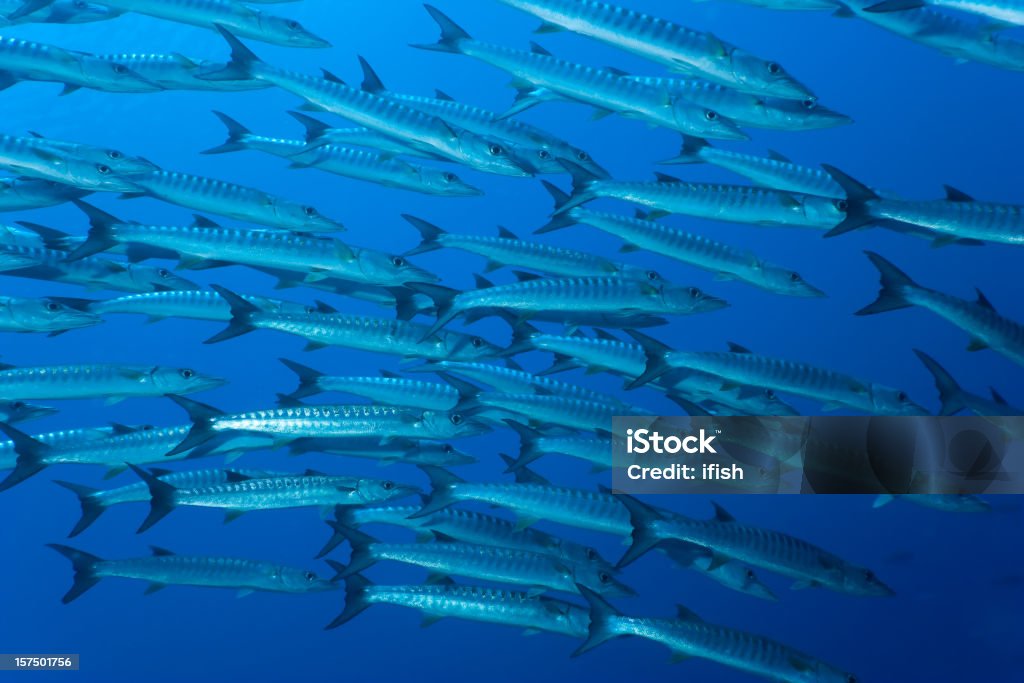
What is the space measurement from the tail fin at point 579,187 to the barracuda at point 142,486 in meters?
2.56

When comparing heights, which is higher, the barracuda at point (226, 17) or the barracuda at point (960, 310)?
the barracuda at point (226, 17)

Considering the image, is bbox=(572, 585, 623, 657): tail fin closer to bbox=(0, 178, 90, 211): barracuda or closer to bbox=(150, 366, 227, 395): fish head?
bbox=(150, 366, 227, 395): fish head

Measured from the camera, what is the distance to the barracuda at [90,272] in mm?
5223

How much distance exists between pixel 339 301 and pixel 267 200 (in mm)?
19921

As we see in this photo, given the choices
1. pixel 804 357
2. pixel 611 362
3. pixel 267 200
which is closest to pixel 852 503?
pixel 804 357

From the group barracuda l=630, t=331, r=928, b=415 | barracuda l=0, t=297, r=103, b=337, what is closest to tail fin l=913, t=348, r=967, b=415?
barracuda l=630, t=331, r=928, b=415

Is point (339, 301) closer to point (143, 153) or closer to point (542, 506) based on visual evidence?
point (143, 153)

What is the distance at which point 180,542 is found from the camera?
28.6 meters

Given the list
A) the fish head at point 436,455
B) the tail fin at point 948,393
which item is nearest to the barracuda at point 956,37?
the tail fin at point 948,393

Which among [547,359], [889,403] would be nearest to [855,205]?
[889,403]

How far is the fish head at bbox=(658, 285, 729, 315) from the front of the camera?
5.29m

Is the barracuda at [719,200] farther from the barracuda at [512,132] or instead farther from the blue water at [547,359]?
the blue water at [547,359]

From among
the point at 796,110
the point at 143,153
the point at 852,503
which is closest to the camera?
the point at 796,110

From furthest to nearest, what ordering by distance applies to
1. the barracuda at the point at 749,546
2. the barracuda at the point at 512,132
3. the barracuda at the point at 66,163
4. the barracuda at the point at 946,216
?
the barracuda at the point at 512,132
the barracuda at the point at 749,546
the barracuda at the point at 66,163
the barracuda at the point at 946,216
